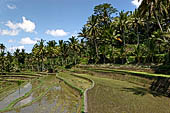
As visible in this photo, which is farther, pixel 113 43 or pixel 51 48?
pixel 51 48

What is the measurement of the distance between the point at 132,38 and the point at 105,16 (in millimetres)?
13177

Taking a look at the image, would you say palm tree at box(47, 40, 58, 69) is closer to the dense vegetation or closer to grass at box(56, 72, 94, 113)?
the dense vegetation

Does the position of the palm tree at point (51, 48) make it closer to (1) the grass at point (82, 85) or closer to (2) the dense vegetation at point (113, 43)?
(2) the dense vegetation at point (113, 43)

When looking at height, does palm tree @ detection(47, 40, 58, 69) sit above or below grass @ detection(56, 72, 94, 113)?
above

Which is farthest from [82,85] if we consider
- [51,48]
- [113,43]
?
[51,48]

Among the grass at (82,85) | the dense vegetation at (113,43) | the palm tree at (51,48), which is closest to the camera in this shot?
the grass at (82,85)

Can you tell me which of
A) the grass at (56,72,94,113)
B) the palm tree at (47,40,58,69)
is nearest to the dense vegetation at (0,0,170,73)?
the palm tree at (47,40,58,69)

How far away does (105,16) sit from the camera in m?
52.3

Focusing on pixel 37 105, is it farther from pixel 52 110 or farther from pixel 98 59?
pixel 98 59

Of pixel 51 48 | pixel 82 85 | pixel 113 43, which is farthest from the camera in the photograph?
pixel 51 48

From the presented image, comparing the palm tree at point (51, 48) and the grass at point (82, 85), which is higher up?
the palm tree at point (51, 48)

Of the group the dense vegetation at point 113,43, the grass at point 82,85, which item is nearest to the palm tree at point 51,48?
the dense vegetation at point 113,43

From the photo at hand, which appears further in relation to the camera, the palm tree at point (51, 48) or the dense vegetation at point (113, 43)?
the palm tree at point (51, 48)

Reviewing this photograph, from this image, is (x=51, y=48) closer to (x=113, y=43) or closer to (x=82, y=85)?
(x=113, y=43)
